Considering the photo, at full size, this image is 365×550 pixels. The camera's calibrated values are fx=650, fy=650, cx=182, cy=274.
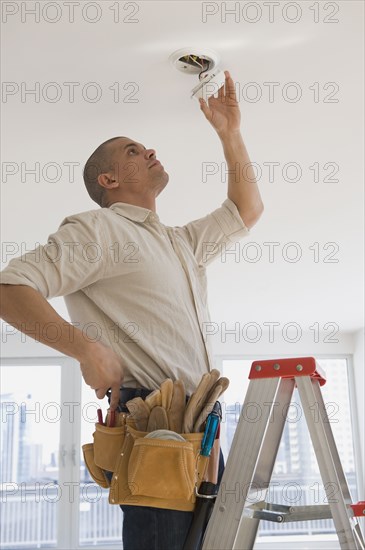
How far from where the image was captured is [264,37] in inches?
92.4

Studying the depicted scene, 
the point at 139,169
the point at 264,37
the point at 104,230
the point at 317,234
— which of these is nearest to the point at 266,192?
the point at 317,234

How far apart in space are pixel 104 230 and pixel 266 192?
225 cm

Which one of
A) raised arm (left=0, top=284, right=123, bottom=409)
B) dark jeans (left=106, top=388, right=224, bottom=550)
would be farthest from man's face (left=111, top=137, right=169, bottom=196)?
dark jeans (left=106, top=388, right=224, bottom=550)

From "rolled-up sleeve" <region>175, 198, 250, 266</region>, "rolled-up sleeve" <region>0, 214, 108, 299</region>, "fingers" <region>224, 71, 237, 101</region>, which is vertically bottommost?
"rolled-up sleeve" <region>0, 214, 108, 299</region>

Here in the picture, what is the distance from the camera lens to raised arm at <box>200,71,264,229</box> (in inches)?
76.0

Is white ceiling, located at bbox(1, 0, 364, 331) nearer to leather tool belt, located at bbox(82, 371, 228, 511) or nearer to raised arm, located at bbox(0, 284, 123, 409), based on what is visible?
raised arm, located at bbox(0, 284, 123, 409)

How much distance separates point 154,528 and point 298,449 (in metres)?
6.15

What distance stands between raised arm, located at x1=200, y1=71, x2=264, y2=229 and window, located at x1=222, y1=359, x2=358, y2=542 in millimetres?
5019

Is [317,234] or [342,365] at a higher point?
[317,234]

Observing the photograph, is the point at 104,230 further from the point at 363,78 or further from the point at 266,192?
the point at 266,192

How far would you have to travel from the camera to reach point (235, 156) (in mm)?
2062

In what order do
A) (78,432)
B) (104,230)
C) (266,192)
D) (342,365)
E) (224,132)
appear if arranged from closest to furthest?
(104,230), (224,132), (266,192), (78,432), (342,365)

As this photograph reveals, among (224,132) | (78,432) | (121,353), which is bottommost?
(78,432)

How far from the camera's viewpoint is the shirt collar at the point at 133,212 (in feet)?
5.52
